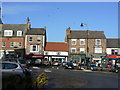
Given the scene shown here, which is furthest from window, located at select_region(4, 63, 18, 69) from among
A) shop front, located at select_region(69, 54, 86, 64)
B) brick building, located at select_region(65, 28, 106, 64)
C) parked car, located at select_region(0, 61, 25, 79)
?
shop front, located at select_region(69, 54, 86, 64)

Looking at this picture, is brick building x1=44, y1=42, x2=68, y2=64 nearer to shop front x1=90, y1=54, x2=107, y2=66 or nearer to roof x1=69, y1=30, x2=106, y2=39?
roof x1=69, y1=30, x2=106, y2=39

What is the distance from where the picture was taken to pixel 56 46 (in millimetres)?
64750

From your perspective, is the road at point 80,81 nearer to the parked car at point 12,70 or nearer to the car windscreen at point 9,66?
the parked car at point 12,70

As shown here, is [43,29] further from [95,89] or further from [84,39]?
[95,89]

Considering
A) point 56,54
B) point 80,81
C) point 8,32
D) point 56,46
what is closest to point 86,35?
point 56,46

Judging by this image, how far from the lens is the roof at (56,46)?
206ft

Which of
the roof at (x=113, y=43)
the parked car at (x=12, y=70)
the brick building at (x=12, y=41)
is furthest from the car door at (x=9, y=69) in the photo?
the roof at (x=113, y=43)

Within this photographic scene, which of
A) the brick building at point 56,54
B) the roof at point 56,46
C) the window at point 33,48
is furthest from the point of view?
the roof at point 56,46

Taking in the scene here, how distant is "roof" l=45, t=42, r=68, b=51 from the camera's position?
62691 millimetres

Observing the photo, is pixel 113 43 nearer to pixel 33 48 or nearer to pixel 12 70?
pixel 33 48

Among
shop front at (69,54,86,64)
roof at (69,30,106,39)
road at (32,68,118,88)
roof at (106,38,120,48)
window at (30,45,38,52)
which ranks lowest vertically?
road at (32,68,118,88)

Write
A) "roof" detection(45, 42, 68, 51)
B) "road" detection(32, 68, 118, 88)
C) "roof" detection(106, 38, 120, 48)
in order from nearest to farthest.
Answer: "road" detection(32, 68, 118, 88)
"roof" detection(45, 42, 68, 51)
"roof" detection(106, 38, 120, 48)

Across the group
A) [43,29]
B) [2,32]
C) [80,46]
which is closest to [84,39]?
[80,46]

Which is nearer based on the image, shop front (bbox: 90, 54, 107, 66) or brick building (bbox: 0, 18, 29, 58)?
brick building (bbox: 0, 18, 29, 58)
